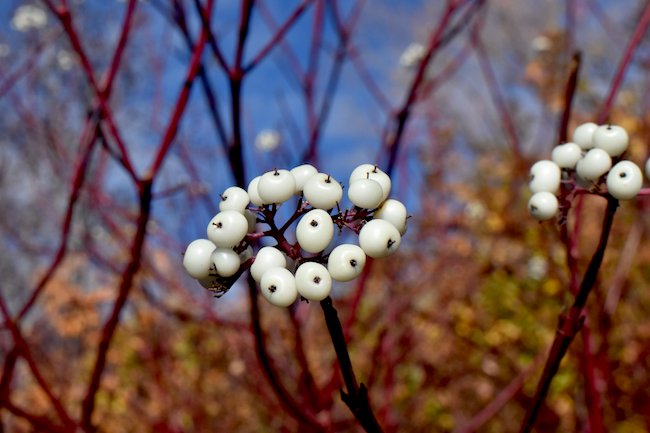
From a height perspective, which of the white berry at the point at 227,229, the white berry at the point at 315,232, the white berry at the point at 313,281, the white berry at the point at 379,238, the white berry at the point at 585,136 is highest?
the white berry at the point at 585,136

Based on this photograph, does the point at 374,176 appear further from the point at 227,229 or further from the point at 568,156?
the point at 568,156

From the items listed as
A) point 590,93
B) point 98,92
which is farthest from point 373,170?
point 590,93

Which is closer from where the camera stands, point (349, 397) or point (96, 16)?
point (349, 397)

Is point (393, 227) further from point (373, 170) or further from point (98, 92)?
point (98, 92)

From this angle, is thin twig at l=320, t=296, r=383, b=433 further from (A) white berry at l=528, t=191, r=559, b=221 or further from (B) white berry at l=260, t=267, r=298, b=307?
(A) white berry at l=528, t=191, r=559, b=221

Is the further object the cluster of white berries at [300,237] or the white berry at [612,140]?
the white berry at [612,140]

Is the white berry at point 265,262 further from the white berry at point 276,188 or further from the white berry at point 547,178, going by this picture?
the white berry at point 547,178

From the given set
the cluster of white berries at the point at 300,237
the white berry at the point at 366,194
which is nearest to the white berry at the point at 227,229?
the cluster of white berries at the point at 300,237

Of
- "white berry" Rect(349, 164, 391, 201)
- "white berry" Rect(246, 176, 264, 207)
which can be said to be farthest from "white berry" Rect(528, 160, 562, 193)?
"white berry" Rect(246, 176, 264, 207)

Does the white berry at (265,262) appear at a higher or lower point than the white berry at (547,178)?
lower
